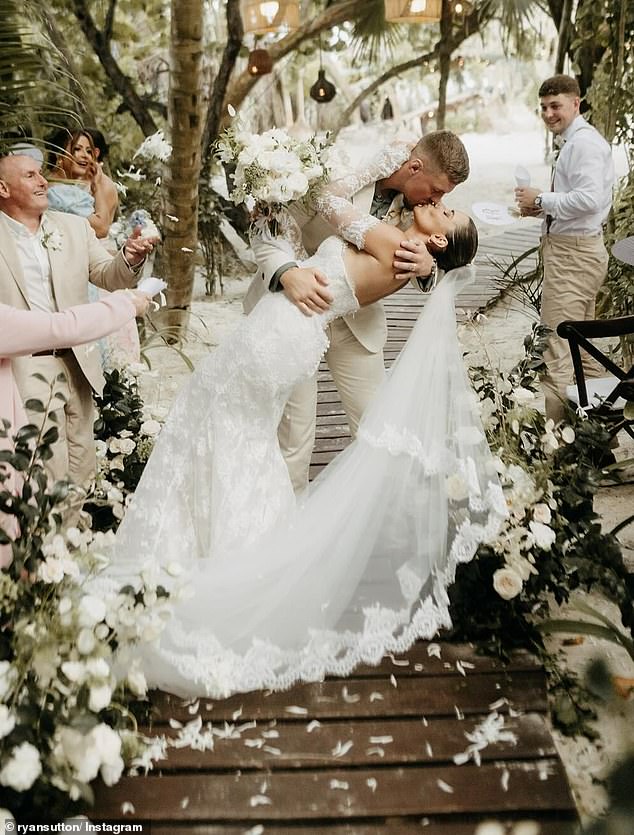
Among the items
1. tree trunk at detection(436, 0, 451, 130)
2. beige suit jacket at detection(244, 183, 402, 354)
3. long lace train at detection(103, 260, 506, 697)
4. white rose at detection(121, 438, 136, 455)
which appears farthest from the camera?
tree trunk at detection(436, 0, 451, 130)

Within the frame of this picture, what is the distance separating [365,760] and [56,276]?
1735 millimetres

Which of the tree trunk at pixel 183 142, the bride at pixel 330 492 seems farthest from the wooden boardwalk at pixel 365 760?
the tree trunk at pixel 183 142

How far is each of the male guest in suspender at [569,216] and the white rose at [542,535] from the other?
1808 mm

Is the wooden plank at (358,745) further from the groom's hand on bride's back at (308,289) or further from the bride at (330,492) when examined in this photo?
the groom's hand on bride's back at (308,289)

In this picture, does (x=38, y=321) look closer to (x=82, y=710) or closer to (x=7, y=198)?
(x=7, y=198)

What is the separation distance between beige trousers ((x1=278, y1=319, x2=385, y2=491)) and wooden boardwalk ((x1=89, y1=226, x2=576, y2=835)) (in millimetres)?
792

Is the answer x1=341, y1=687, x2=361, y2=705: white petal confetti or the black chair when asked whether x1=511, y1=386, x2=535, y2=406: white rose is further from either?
x1=341, y1=687, x2=361, y2=705: white petal confetti

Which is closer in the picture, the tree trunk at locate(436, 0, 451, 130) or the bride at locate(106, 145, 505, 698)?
the bride at locate(106, 145, 505, 698)

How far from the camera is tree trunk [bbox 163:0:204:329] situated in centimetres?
486

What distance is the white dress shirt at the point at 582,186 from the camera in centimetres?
412

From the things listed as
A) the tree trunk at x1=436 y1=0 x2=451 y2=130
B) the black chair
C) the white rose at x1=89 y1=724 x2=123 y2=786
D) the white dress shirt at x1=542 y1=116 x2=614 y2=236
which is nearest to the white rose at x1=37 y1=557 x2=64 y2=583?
the white rose at x1=89 y1=724 x2=123 y2=786

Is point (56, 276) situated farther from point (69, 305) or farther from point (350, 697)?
point (350, 697)

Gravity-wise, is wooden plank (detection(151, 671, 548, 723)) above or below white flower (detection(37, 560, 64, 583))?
below

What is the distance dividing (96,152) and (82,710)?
3098mm
